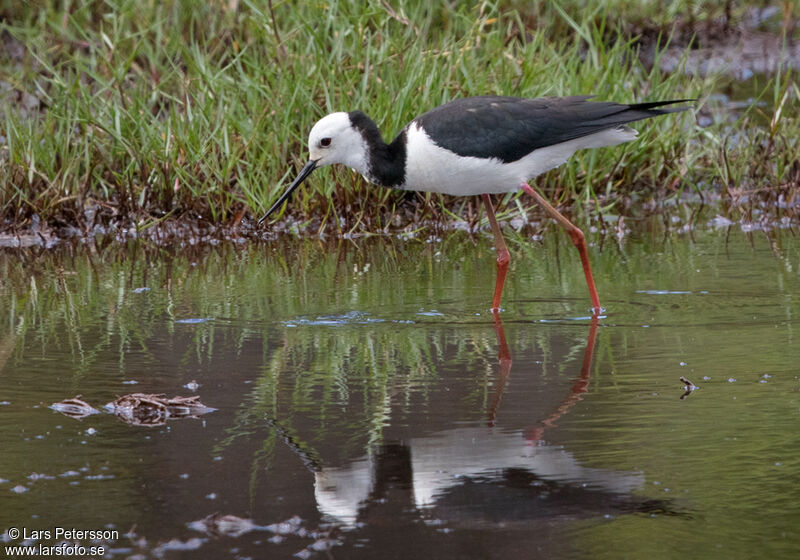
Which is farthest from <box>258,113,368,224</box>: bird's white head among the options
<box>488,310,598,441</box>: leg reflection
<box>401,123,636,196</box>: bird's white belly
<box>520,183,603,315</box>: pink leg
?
<box>488,310,598,441</box>: leg reflection

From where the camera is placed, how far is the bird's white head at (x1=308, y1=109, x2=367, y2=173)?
6785 mm

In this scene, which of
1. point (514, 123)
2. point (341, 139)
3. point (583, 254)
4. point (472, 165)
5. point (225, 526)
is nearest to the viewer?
point (225, 526)

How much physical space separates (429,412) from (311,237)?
13.8ft

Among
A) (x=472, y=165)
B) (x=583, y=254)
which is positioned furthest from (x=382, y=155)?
(x=583, y=254)

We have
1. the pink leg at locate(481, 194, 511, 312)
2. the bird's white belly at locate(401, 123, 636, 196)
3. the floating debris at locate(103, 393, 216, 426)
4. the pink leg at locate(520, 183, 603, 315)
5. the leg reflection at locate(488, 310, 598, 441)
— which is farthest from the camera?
the bird's white belly at locate(401, 123, 636, 196)

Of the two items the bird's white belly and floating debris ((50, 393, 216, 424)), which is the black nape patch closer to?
the bird's white belly

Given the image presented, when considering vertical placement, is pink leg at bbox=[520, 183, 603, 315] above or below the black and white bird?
below

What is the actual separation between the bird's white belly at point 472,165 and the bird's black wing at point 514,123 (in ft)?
0.14

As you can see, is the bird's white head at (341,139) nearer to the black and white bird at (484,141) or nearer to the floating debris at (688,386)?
the black and white bird at (484,141)

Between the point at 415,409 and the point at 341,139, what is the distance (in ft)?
8.80

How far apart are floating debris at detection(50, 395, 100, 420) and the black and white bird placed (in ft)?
7.68

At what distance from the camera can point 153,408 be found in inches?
176

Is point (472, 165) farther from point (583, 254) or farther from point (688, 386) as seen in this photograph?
point (688, 386)

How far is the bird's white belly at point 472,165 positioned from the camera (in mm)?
6406
